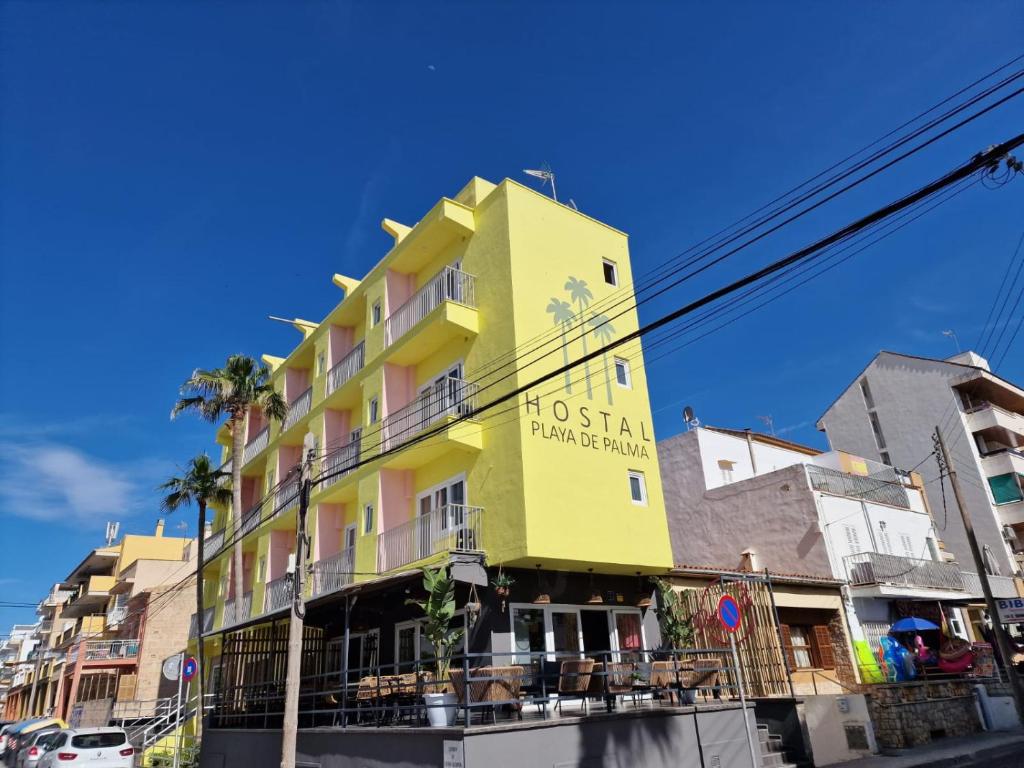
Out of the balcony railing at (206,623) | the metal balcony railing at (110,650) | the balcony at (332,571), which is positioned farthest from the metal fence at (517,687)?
the metal balcony railing at (110,650)

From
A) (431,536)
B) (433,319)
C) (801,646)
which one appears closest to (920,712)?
(801,646)

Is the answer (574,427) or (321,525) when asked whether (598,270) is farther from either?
(321,525)

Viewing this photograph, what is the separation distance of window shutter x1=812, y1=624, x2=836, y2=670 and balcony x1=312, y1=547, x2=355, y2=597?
554 inches

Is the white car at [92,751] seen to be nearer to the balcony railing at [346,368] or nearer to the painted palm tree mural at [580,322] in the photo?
the balcony railing at [346,368]

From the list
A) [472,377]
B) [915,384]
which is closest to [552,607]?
[472,377]

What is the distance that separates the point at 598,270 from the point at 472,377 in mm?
5300

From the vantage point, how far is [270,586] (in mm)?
24250

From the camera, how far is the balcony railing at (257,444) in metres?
30.5

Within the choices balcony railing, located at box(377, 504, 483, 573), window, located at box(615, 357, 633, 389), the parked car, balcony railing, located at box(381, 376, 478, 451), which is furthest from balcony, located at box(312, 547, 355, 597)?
the parked car

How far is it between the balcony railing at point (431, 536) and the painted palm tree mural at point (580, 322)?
410 cm

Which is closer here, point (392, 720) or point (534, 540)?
point (392, 720)

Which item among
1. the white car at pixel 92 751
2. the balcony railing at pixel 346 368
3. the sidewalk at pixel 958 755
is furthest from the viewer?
the balcony railing at pixel 346 368

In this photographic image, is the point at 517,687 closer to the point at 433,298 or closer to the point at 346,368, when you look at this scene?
the point at 433,298

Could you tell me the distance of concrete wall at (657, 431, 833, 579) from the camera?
23203 mm
